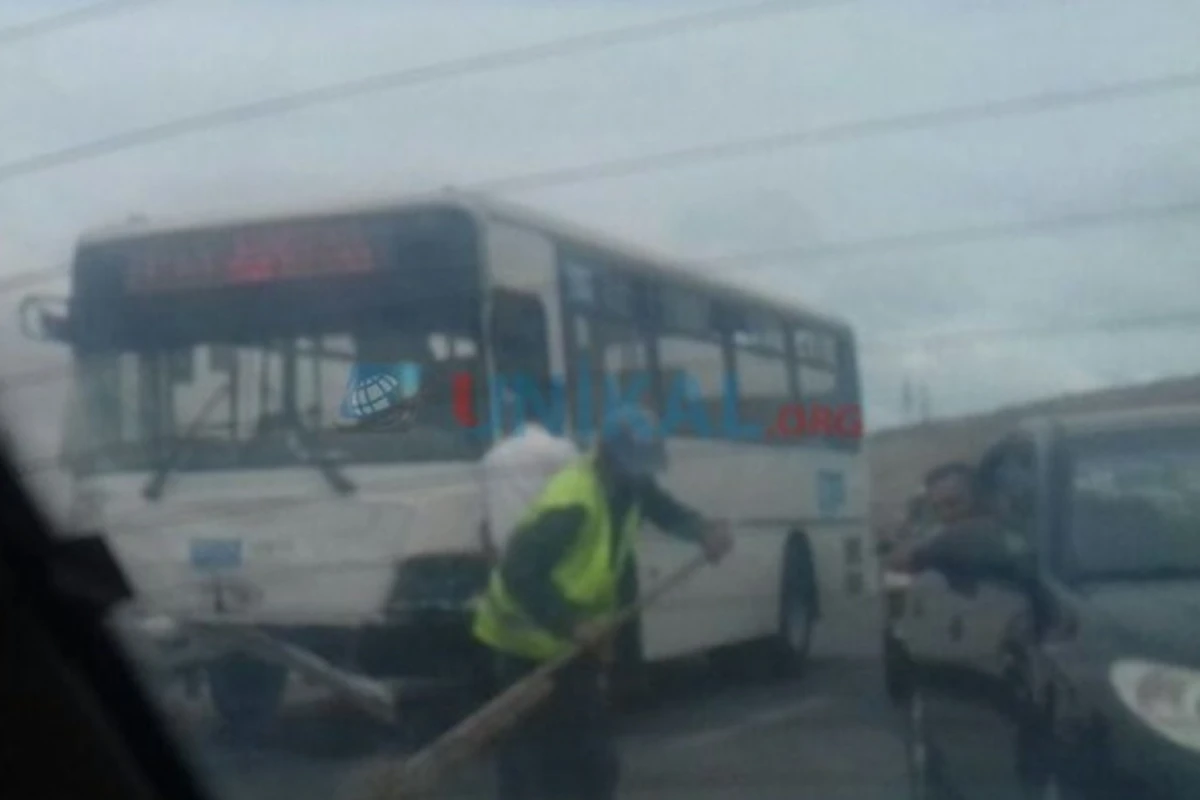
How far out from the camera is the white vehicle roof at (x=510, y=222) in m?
4.69

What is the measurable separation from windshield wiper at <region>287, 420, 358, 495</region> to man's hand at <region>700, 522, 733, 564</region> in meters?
0.71

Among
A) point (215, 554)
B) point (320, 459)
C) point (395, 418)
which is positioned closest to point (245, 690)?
point (215, 554)

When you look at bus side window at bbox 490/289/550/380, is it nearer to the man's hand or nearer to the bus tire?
the man's hand

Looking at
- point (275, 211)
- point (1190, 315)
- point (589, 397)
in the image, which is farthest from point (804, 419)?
point (275, 211)

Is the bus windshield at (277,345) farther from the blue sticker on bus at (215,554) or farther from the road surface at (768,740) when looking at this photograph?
the road surface at (768,740)

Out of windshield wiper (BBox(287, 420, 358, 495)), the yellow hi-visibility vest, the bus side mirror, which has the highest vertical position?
the bus side mirror

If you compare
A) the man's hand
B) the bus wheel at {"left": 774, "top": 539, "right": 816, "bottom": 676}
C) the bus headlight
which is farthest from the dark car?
the man's hand

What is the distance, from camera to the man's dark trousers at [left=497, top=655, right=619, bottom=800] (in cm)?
486

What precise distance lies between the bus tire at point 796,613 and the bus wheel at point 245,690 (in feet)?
3.33

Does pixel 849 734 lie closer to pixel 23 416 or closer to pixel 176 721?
pixel 176 721

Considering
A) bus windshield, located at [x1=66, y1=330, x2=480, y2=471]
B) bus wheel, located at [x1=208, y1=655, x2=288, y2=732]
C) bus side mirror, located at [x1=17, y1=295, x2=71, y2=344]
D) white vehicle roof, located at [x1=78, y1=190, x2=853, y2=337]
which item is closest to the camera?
white vehicle roof, located at [x1=78, y1=190, x2=853, y2=337]

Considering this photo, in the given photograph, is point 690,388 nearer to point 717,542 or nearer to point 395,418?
point 717,542

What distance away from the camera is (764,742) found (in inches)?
188

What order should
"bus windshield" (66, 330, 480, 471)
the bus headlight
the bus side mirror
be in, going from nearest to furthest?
the bus headlight
"bus windshield" (66, 330, 480, 471)
the bus side mirror
